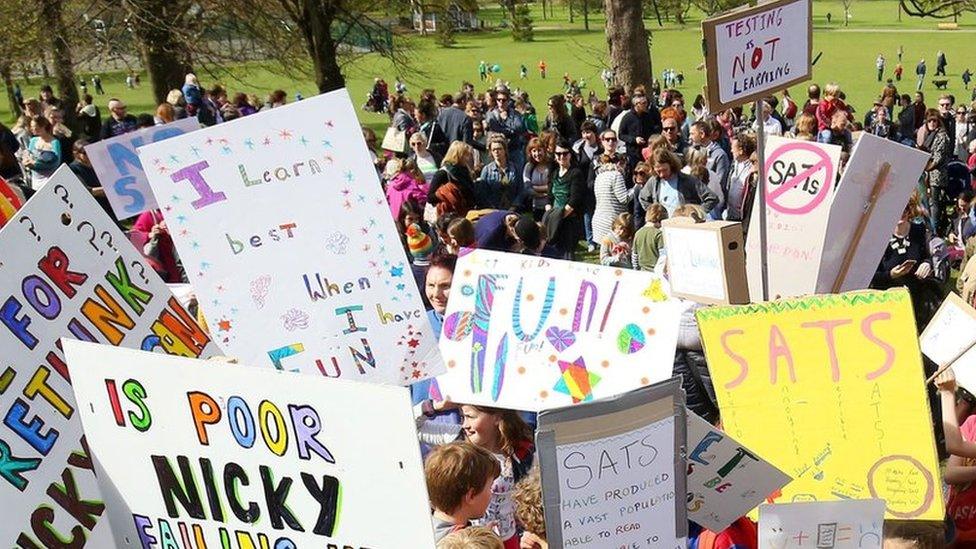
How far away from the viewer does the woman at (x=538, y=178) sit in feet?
33.4

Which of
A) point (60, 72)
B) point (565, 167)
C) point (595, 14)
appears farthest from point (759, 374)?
point (595, 14)

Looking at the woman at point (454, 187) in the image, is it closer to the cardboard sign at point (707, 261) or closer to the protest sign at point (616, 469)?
the cardboard sign at point (707, 261)

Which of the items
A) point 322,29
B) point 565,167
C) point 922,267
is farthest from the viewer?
point 322,29

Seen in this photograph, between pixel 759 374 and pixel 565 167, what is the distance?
6.83 m

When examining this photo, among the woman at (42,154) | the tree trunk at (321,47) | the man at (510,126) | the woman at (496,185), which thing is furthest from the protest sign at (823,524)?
the tree trunk at (321,47)

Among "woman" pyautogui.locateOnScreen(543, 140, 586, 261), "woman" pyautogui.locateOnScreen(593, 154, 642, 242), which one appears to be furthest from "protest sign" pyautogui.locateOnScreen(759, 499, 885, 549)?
"woman" pyautogui.locateOnScreen(543, 140, 586, 261)

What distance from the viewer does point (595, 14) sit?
87562 mm

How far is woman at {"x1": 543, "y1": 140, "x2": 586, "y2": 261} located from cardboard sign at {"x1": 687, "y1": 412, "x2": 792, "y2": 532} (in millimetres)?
6285

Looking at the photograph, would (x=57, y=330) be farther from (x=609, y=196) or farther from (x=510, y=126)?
(x=510, y=126)

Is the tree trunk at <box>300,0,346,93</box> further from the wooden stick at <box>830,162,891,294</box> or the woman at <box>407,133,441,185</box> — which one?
the wooden stick at <box>830,162,891,294</box>

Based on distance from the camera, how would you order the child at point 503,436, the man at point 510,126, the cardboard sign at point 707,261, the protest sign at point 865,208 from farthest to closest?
1. the man at point 510,126
2. the protest sign at point 865,208
3. the cardboard sign at point 707,261
4. the child at point 503,436

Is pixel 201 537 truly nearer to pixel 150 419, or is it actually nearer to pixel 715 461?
pixel 150 419

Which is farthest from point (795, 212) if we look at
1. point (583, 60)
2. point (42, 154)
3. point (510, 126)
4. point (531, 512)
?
point (583, 60)

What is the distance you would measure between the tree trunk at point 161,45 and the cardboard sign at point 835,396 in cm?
1488
